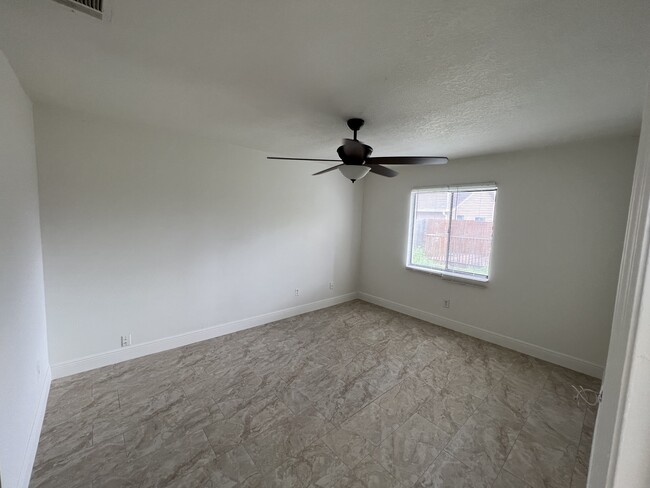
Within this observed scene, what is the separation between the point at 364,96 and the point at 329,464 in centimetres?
255

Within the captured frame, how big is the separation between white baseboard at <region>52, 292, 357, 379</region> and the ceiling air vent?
288 cm

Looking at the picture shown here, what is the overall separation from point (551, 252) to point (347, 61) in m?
3.10

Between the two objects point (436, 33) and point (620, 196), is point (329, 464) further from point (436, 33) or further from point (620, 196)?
point (620, 196)

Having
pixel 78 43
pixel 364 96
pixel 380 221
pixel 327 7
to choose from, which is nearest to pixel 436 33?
pixel 327 7

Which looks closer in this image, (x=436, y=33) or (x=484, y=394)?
(x=436, y=33)

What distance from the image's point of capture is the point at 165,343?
3117mm

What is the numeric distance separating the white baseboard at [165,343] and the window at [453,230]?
79.9 inches

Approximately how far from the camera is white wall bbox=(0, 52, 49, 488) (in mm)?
1404

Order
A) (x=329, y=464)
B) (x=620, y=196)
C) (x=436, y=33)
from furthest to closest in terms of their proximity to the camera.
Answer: (x=620, y=196), (x=329, y=464), (x=436, y=33)

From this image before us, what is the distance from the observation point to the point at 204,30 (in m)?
1.38

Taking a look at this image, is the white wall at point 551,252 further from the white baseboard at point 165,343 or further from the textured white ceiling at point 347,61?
the white baseboard at point 165,343

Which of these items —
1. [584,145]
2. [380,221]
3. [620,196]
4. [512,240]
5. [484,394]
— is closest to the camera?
[484,394]

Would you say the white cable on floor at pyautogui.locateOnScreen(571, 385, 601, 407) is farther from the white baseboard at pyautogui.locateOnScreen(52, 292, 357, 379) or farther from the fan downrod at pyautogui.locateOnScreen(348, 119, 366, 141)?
the white baseboard at pyautogui.locateOnScreen(52, 292, 357, 379)

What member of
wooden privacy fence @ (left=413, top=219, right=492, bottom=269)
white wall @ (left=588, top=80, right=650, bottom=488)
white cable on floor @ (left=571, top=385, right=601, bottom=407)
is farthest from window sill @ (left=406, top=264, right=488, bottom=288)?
white wall @ (left=588, top=80, right=650, bottom=488)
